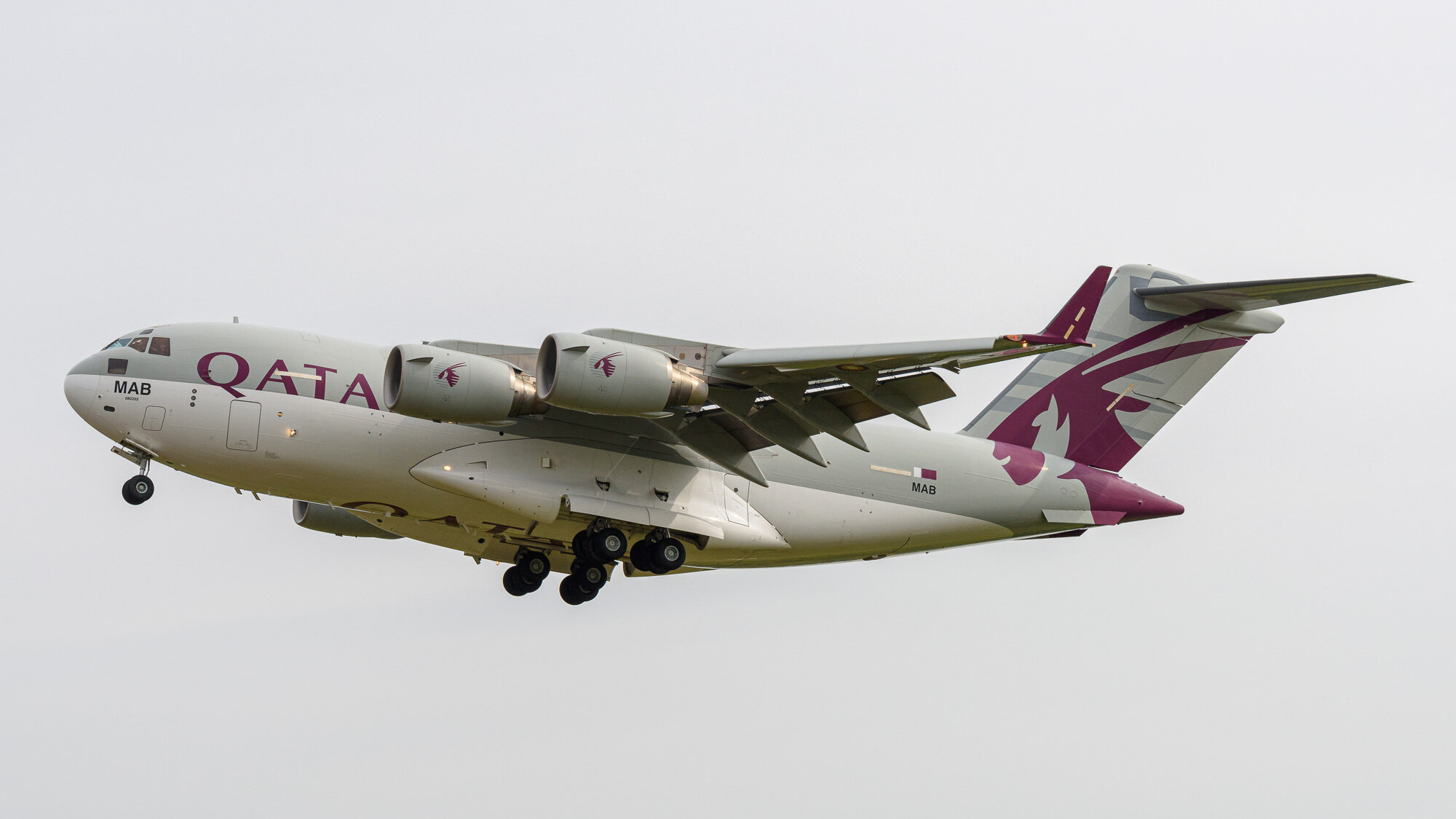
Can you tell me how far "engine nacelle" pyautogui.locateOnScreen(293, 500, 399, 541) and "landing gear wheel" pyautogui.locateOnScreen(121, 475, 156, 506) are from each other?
3.22 m

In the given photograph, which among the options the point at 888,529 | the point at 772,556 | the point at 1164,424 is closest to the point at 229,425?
the point at 772,556

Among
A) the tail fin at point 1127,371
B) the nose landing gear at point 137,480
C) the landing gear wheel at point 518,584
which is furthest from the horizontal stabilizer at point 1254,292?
the nose landing gear at point 137,480

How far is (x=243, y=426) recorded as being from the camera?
14.1 meters

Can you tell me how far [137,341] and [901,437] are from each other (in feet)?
25.7

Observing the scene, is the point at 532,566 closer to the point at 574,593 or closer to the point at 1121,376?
the point at 574,593

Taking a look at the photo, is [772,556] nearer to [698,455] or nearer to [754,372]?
[698,455]

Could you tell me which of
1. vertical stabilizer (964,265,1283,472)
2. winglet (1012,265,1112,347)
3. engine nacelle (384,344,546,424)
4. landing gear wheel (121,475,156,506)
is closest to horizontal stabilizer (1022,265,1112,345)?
winglet (1012,265,1112,347)

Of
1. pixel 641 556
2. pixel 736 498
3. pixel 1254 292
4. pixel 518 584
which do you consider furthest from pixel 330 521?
pixel 1254 292

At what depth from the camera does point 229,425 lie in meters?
14.1

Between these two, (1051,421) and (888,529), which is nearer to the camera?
(888,529)

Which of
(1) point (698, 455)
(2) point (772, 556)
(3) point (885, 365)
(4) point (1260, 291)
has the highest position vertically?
(4) point (1260, 291)

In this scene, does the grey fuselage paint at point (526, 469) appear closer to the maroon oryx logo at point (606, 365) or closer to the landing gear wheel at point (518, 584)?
the landing gear wheel at point (518, 584)

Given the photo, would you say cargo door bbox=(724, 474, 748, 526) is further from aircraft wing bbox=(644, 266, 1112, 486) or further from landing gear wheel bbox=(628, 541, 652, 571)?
landing gear wheel bbox=(628, 541, 652, 571)

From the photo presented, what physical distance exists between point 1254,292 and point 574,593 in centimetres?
809
